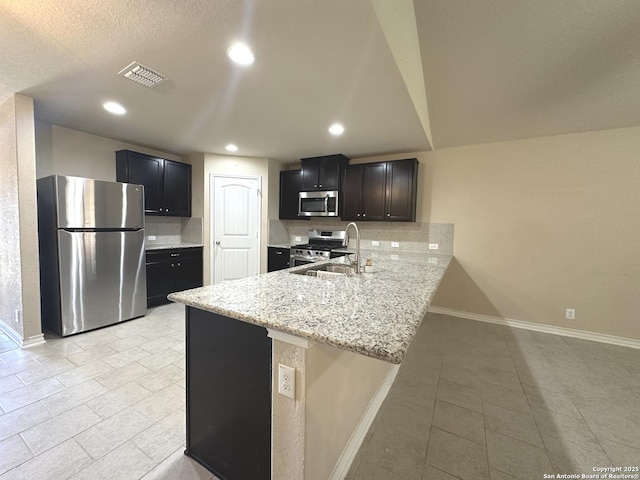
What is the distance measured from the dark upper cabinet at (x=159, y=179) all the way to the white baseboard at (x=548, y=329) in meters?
4.37

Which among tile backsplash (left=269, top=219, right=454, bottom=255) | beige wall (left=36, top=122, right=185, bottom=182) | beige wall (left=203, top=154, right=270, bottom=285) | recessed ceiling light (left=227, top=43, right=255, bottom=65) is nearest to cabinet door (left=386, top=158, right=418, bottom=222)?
tile backsplash (left=269, top=219, right=454, bottom=255)

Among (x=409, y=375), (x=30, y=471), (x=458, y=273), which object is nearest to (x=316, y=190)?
(x=458, y=273)

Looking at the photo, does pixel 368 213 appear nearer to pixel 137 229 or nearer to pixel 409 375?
pixel 409 375

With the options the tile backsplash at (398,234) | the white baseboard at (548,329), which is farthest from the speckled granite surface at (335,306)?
the white baseboard at (548,329)

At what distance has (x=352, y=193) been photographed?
4.16 m

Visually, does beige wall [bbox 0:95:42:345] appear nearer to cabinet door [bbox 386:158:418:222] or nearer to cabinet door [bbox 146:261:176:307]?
cabinet door [bbox 146:261:176:307]

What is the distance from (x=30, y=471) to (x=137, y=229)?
2.54 m

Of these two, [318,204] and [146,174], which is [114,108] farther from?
[318,204]

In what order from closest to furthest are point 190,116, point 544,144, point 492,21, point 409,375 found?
1. point 492,21
2. point 409,375
3. point 190,116
4. point 544,144

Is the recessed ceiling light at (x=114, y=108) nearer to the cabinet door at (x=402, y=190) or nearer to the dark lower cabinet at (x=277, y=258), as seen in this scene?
the dark lower cabinet at (x=277, y=258)

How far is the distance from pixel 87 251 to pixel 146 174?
1.46 m

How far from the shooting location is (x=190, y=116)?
2812 millimetres

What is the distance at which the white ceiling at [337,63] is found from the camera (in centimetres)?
141

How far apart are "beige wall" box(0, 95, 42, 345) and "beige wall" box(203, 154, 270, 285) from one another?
79.5 inches
